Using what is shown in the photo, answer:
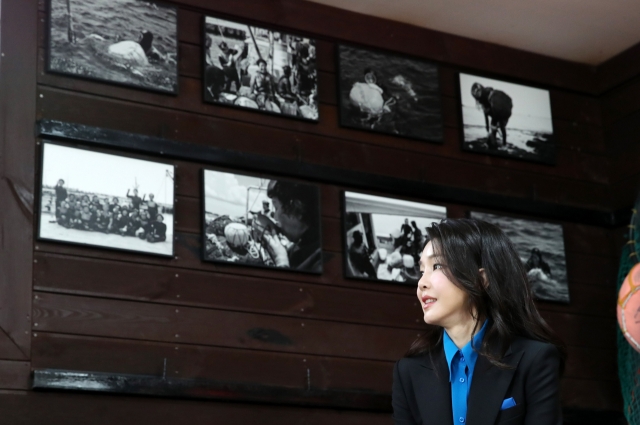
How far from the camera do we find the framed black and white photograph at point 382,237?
506 centimetres

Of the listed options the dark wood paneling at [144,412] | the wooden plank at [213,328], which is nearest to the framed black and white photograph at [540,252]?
the wooden plank at [213,328]

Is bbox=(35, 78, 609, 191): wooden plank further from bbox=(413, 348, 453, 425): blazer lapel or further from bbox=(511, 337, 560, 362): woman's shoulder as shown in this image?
bbox=(511, 337, 560, 362): woman's shoulder

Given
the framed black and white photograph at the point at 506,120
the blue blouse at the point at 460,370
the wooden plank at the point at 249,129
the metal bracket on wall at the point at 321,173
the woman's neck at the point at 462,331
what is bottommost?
the blue blouse at the point at 460,370

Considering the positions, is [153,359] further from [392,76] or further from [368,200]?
[392,76]

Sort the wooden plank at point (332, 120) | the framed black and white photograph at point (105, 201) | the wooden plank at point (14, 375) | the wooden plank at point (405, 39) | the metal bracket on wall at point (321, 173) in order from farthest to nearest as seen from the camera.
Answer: the wooden plank at point (405, 39) → the wooden plank at point (332, 120) → the metal bracket on wall at point (321, 173) → the framed black and white photograph at point (105, 201) → the wooden plank at point (14, 375)

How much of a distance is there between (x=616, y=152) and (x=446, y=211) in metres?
1.28

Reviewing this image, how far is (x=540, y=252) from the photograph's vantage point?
18.4 feet

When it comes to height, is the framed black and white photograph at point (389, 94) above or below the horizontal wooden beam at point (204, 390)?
above

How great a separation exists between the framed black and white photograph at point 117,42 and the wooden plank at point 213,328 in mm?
1074

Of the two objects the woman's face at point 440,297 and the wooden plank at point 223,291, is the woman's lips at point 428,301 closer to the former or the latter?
the woman's face at point 440,297

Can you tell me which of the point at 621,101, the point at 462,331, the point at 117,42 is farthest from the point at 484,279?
the point at 621,101

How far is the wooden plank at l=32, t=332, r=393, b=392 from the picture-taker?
423 cm

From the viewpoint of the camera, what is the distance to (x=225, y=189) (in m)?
4.79

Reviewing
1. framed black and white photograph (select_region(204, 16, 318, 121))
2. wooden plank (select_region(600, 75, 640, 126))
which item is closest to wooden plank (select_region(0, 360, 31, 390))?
framed black and white photograph (select_region(204, 16, 318, 121))
